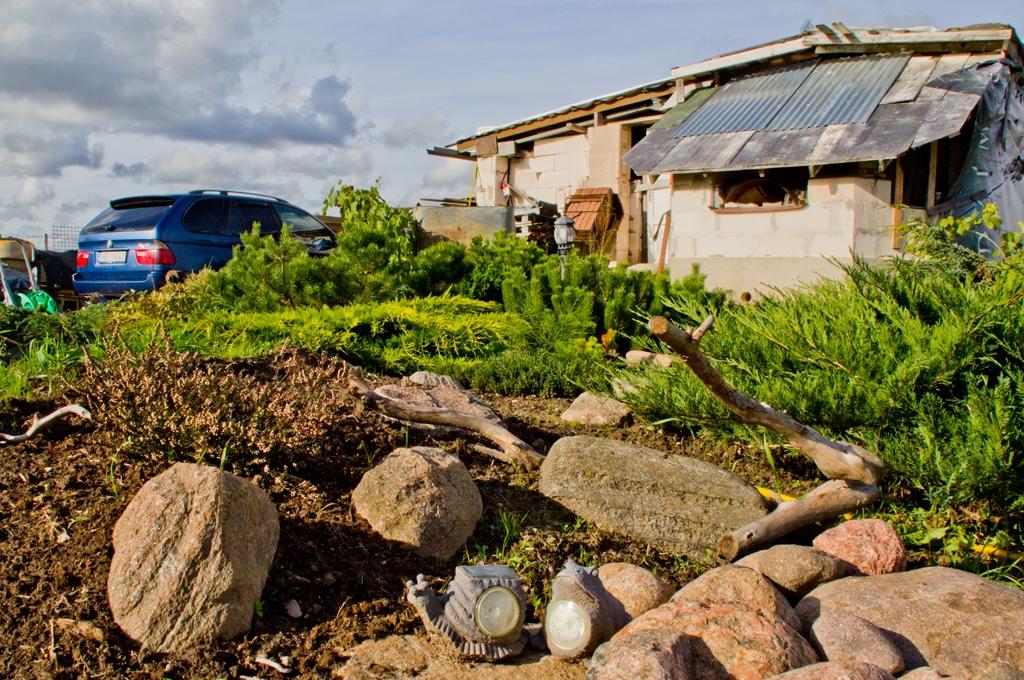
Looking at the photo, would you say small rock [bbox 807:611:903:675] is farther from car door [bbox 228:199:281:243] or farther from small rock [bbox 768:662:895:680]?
car door [bbox 228:199:281:243]

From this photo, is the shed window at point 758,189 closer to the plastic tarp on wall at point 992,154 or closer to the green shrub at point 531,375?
the plastic tarp on wall at point 992,154

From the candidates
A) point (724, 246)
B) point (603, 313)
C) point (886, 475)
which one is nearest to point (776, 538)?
point (886, 475)

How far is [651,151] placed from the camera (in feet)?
48.2

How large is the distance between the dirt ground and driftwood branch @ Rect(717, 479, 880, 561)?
0.82ft

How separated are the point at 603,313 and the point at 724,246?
559 centimetres

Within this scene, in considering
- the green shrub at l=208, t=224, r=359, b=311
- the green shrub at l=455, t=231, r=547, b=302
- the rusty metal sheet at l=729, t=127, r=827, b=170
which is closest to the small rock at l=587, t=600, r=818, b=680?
the green shrub at l=208, t=224, r=359, b=311

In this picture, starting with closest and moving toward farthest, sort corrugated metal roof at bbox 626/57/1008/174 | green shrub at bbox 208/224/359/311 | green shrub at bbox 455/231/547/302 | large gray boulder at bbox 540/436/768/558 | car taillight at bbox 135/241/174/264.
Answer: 1. large gray boulder at bbox 540/436/768/558
2. green shrub at bbox 208/224/359/311
3. green shrub at bbox 455/231/547/302
4. car taillight at bbox 135/241/174/264
5. corrugated metal roof at bbox 626/57/1008/174

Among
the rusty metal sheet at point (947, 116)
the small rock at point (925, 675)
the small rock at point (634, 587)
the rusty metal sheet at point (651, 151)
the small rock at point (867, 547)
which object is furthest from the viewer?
the rusty metal sheet at point (651, 151)

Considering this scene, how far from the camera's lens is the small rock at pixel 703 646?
2.88 metres

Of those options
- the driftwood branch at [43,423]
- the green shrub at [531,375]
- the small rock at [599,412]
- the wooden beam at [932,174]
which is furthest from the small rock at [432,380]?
the wooden beam at [932,174]

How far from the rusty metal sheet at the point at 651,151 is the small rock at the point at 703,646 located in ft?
38.3

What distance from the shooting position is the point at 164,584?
3152 mm

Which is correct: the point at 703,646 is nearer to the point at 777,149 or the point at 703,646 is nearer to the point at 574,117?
the point at 777,149

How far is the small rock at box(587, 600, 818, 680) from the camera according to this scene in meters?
2.88
